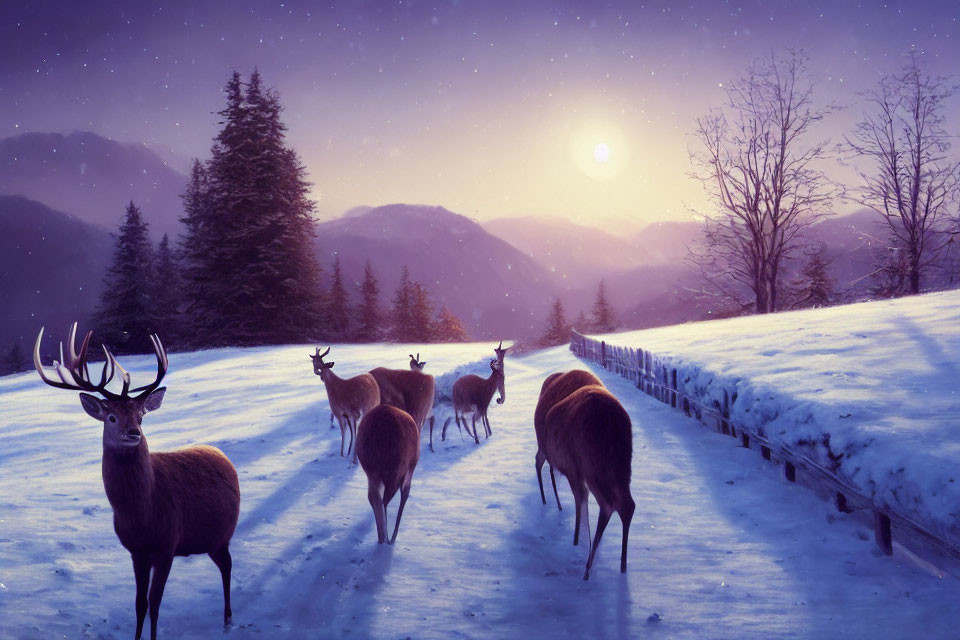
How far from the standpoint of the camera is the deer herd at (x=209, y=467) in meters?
3.49

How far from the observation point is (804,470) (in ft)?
19.1

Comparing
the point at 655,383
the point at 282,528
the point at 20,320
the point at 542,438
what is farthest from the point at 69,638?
the point at 20,320

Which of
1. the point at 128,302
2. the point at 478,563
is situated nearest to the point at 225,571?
the point at 478,563

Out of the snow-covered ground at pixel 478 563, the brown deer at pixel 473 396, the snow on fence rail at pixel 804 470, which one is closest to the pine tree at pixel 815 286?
the snow on fence rail at pixel 804 470

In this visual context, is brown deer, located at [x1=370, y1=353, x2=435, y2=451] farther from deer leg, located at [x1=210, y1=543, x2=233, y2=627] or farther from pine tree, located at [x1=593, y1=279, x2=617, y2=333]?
pine tree, located at [x1=593, y1=279, x2=617, y2=333]

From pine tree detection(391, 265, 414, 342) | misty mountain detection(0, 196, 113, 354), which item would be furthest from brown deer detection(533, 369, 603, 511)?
misty mountain detection(0, 196, 113, 354)

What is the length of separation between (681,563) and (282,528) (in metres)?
4.12

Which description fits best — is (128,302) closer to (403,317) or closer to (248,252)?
(248,252)

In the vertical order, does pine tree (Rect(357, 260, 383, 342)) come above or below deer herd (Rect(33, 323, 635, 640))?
above

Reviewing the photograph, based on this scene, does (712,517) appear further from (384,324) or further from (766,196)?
(384,324)

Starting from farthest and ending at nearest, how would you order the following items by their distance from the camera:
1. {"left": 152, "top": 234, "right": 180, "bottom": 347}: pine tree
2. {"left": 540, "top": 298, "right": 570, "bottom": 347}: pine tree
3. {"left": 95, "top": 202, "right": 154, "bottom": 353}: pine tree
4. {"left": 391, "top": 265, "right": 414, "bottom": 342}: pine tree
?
1. {"left": 540, "top": 298, "right": 570, "bottom": 347}: pine tree
2. {"left": 391, "top": 265, "right": 414, "bottom": 342}: pine tree
3. {"left": 152, "top": 234, "right": 180, "bottom": 347}: pine tree
4. {"left": 95, "top": 202, "right": 154, "bottom": 353}: pine tree

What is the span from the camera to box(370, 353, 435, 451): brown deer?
9297 millimetres

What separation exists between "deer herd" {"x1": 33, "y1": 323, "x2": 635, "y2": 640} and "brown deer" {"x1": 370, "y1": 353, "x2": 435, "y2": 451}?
304cm

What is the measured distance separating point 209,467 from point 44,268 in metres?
203
